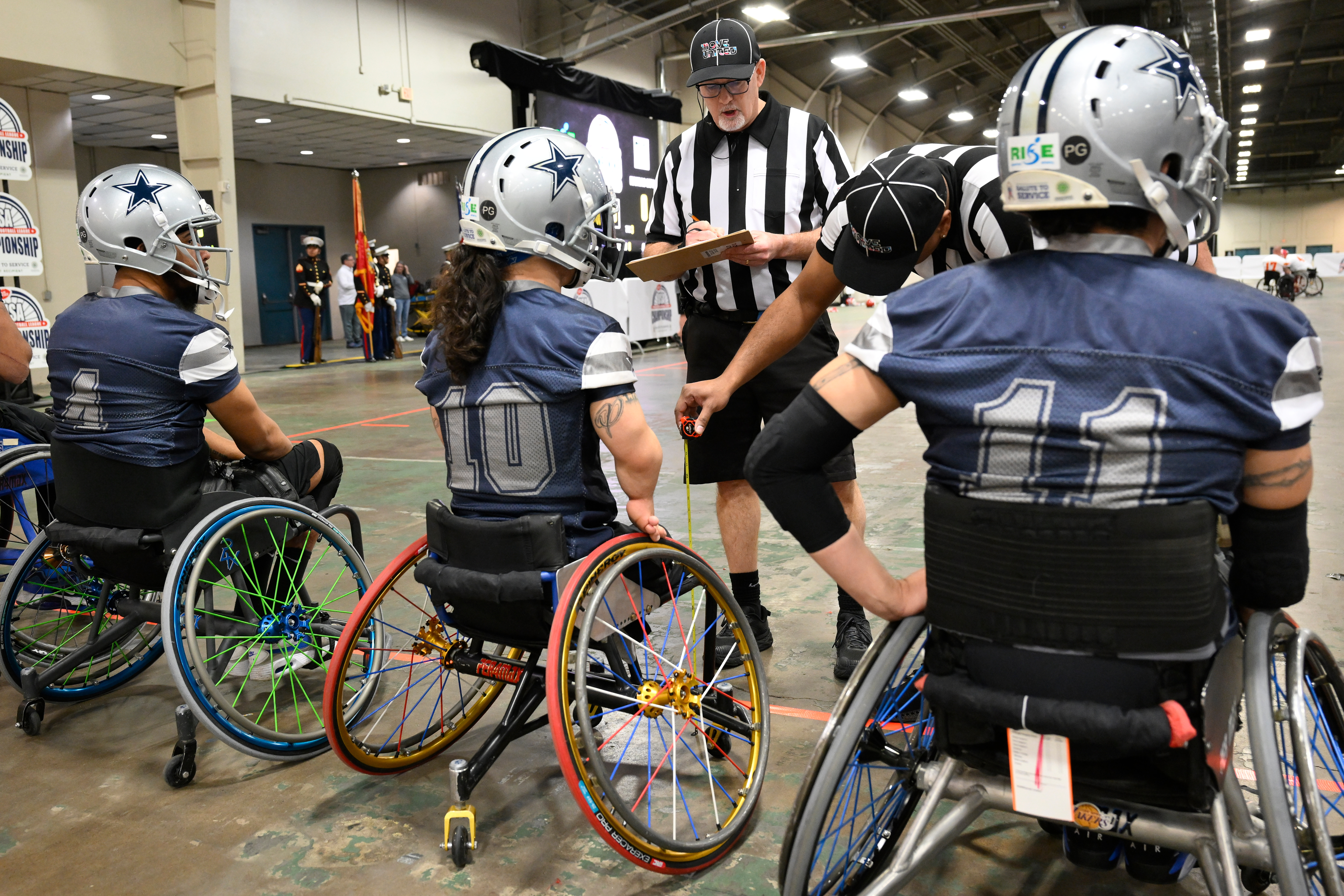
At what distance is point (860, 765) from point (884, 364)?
2.13 ft

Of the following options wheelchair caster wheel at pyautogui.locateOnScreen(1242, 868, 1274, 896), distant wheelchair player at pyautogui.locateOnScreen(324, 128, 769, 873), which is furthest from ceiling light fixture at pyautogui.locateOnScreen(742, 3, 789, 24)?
wheelchair caster wheel at pyautogui.locateOnScreen(1242, 868, 1274, 896)

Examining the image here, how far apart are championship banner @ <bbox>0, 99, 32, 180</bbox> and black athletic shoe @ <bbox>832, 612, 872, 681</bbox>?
22.2ft

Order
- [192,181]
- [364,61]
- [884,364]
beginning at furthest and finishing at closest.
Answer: [364,61], [192,181], [884,364]

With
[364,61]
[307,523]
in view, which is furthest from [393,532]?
[364,61]

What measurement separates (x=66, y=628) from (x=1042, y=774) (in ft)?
10.1

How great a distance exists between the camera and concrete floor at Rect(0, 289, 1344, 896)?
69.7 inches

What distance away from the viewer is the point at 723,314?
2811 mm

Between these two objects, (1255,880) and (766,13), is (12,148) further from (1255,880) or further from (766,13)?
(766,13)

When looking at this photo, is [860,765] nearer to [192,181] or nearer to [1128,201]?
[1128,201]

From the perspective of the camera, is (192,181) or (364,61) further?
(364,61)

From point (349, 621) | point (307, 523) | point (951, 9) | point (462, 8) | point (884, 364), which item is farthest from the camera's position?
point (951, 9)

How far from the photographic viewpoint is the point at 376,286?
508 inches

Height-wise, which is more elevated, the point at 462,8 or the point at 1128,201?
the point at 462,8

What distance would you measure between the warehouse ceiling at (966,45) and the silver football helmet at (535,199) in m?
12.0
